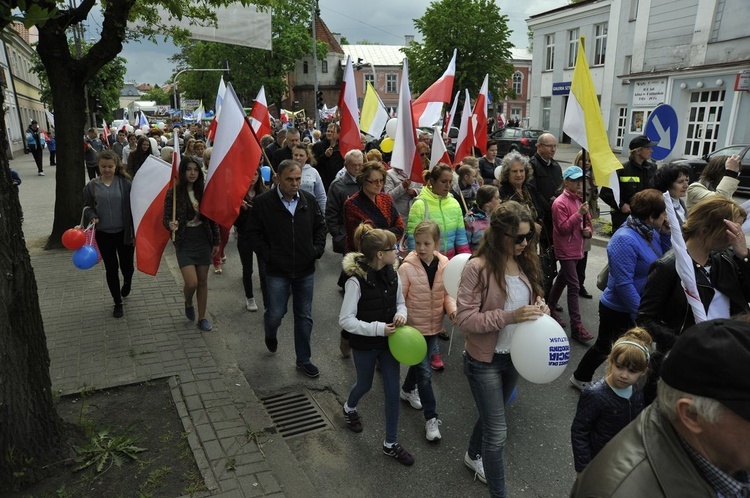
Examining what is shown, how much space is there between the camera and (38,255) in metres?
8.82

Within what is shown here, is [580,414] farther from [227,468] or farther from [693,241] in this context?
[227,468]

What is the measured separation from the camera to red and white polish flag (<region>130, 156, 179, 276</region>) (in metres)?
5.68

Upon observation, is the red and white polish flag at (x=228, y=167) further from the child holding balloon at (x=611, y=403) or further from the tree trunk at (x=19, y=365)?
the child holding balloon at (x=611, y=403)

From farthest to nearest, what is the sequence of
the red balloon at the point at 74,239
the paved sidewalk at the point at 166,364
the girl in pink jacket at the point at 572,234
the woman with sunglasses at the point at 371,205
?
the red balloon at the point at 74,239, the girl in pink jacket at the point at 572,234, the woman with sunglasses at the point at 371,205, the paved sidewalk at the point at 166,364

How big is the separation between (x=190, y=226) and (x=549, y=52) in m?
35.7

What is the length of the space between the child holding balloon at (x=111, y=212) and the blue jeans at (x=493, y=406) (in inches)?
179

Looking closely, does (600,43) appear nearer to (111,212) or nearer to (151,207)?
(151,207)

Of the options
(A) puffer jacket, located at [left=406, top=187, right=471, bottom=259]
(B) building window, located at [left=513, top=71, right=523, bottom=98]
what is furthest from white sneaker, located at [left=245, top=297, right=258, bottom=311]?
(B) building window, located at [left=513, top=71, right=523, bottom=98]

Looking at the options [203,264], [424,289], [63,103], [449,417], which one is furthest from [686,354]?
[63,103]

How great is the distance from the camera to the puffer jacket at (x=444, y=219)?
517 cm

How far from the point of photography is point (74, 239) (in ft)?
18.8

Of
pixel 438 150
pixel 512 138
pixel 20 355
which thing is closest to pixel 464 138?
pixel 438 150

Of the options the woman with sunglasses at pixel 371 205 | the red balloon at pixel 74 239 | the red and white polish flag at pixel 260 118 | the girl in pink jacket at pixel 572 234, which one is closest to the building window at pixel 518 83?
the red and white polish flag at pixel 260 118

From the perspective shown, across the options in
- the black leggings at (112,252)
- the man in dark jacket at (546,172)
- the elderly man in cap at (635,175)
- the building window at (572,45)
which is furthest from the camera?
the building window at (572,45)
